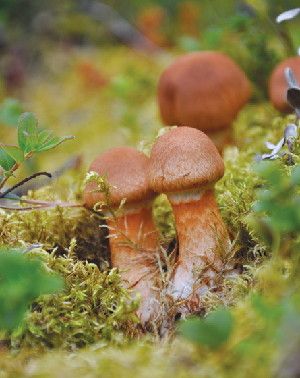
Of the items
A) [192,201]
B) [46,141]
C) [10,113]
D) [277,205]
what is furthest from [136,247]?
[10,113]

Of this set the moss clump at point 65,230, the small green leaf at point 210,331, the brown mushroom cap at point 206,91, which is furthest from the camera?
the brown mushroom cap at point 206,91

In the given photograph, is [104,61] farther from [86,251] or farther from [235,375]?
[235,375]

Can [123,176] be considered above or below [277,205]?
below

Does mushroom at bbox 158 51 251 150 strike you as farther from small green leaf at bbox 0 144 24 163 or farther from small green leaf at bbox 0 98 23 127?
small green leaf at bbox 0 144 24 163

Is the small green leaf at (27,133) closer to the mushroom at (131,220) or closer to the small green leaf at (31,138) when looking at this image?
the small green leaf at (31,138)

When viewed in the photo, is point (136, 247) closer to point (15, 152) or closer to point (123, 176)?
→ point (123, 176)

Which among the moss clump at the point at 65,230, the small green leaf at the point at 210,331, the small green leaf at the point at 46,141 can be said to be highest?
the small green leaf at the point at 46,141

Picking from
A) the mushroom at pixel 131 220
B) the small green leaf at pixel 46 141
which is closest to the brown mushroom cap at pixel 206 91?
the mushroom at pixel 131 220
